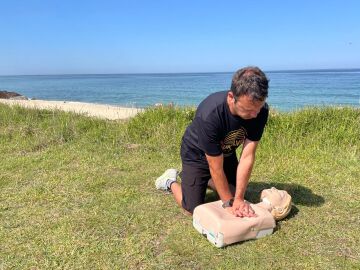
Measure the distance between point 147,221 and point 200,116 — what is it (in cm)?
111

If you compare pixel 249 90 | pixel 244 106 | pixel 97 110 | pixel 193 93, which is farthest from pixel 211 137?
pixel 193 93

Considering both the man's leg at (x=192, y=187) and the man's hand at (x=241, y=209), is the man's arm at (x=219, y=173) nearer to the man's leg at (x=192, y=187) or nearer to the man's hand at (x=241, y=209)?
the man's hand at (x=241, y=209)

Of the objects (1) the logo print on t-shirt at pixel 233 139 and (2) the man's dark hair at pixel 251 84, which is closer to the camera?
(2) the man's dark hair at pixel 251 84

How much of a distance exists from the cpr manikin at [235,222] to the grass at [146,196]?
9 cm

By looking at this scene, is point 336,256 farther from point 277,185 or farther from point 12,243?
point 12,243

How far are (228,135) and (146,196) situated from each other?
134 centimetres

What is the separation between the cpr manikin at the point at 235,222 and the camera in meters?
3.13

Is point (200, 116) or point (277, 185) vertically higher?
point (200, 116)

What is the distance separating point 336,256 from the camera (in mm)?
3029

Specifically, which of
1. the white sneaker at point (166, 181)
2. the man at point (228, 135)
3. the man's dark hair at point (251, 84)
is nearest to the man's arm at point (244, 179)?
the man at point (228, 135)

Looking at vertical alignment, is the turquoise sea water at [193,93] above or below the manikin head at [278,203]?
below

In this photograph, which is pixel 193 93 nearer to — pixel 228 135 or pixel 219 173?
pixel 228 135

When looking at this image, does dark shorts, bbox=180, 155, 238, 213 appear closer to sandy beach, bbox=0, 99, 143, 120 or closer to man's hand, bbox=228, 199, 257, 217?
man's hand, bbox=228, 199, 257, 217

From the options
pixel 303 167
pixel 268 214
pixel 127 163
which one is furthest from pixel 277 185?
pixel 127 163
